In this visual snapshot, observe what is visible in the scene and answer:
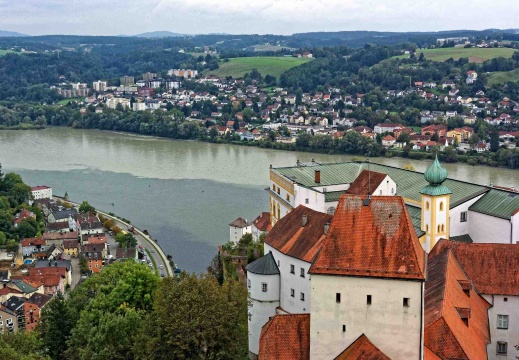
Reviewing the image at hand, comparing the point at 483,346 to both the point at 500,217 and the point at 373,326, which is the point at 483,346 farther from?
the point at 500,217

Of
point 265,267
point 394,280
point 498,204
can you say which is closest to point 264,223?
point 498,204

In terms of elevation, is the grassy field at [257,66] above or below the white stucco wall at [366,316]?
above

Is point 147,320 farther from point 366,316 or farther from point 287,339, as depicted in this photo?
point 366,316

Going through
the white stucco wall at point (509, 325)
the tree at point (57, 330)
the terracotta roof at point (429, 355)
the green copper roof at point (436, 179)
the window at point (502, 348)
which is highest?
the green copper roof at point (436, 179)

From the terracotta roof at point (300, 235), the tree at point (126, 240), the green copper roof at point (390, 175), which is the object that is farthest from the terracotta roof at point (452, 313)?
the tree at point (126, 240)

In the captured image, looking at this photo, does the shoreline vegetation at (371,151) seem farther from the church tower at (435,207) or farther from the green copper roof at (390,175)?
the church tower at (435,207)

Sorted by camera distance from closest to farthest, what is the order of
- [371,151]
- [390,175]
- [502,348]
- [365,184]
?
[502,348]
[365,184]
[390,175]
[371,151]
